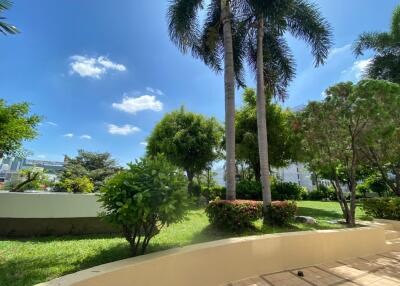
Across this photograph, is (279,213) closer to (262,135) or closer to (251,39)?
(262,135)

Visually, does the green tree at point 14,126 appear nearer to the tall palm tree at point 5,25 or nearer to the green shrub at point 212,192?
the tall palm tree at point 5,25

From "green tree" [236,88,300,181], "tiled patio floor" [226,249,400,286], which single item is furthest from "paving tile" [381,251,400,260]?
"green tree" [236,88,300,181]

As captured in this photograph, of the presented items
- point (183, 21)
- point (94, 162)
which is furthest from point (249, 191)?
point (94, 162)

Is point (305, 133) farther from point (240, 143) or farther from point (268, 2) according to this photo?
point (240, 143)

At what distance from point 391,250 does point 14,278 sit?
908 centimetres

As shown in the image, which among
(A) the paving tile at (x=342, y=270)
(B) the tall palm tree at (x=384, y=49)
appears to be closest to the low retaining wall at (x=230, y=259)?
(A) the paving tile at (x=342, y=270)

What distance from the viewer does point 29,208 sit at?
696 cm

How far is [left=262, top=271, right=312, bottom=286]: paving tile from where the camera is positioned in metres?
4.95

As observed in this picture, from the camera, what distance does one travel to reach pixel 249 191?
1508cm

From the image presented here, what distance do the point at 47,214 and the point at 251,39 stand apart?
8992 millimetres

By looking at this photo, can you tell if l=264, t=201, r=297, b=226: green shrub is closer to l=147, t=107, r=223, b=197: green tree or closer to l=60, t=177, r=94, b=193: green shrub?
l=60, t=177, r=94, b=193: green shrub

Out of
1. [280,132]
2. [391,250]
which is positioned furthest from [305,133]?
[280,132]

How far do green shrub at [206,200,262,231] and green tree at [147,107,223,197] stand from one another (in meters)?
11.3

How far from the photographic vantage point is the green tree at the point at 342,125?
841cm
